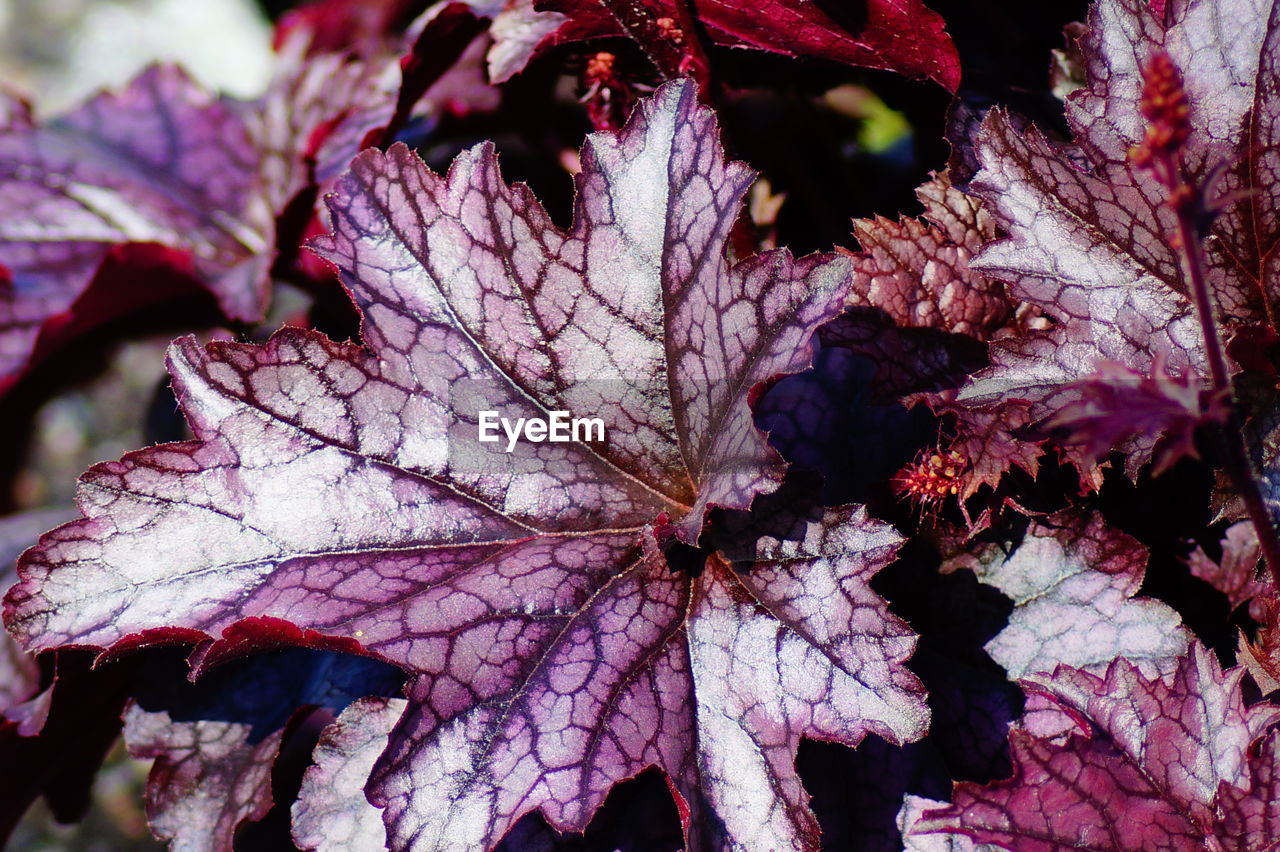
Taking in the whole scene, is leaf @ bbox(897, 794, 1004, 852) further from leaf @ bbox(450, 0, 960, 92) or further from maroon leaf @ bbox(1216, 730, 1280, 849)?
leaf @ bbox(450, 0, 960, 92)

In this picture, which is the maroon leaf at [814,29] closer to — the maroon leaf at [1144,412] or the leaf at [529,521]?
the leaf at [529,521]

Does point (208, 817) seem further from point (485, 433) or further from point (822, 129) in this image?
point (822, 129)

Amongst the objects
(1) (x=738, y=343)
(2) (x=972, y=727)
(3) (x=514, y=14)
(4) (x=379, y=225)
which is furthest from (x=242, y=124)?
(2) (x=972, y=727)

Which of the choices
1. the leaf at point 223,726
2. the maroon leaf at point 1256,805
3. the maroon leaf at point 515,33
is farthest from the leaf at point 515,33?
the maroon leaf at point 1256,805

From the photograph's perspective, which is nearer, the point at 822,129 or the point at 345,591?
the point at 345,591

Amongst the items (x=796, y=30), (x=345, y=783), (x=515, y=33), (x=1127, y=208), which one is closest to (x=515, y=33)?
(x=515, y=33)

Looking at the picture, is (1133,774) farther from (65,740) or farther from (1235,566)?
(65,740)
